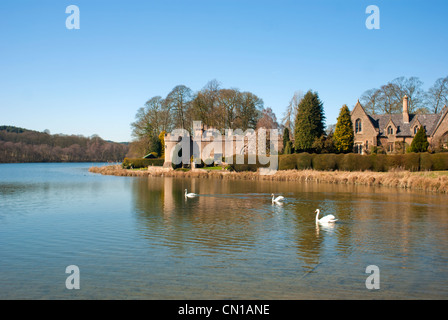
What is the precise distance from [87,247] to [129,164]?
38.0m

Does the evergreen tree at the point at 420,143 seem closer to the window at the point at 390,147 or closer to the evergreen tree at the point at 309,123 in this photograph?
the window at the point at 390,147

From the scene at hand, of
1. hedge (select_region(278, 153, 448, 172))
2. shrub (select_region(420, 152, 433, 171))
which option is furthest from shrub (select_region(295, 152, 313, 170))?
shrub (select_region(420, 152, 433, 171))

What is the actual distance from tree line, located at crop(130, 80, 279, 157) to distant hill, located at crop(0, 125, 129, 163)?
37.6 meters

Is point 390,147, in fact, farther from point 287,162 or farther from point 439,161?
point 439,161

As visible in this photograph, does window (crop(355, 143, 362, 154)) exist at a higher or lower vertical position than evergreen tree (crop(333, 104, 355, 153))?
lower

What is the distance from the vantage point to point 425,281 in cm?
698

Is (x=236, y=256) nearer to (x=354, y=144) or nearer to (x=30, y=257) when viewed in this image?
(x=30, y=257)

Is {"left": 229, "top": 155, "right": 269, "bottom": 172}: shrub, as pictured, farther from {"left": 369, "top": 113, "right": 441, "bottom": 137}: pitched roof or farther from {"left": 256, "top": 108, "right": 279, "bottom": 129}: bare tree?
{"left": 369, "top": 113, "right": 441, "bottom": 137}: pitched roof

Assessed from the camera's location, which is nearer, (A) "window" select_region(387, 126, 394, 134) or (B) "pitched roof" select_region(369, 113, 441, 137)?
(B) "pitched roof" select_region(369, 113, 441, 137)

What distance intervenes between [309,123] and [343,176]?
34.0 ft

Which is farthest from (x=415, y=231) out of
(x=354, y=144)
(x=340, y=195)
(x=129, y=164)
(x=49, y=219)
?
(x=129, y=164)

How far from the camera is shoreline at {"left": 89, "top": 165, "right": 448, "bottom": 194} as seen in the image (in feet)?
74.1

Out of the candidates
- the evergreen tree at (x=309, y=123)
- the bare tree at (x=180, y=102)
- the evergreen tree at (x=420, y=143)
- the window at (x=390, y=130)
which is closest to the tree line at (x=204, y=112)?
the bare tree at (x=180, y=102)
